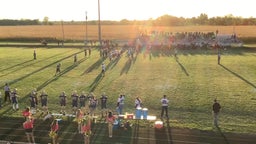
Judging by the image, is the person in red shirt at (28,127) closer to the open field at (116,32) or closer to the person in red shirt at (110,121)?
the person in red shirt at (110,121)

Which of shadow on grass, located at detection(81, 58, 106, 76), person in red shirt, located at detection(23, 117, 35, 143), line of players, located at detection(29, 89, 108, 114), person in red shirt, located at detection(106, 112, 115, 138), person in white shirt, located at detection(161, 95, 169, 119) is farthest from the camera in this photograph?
shadow on grass, located at detection(81, 58, 106, 76)

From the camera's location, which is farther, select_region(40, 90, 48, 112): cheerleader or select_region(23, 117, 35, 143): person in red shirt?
select_region(40, 90, 48, 112): cheerleader

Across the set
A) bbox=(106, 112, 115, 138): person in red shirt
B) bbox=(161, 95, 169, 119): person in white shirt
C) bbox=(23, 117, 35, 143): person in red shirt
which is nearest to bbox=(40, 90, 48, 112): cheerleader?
bbox=(23, 117, 35, 143): person in red shirt

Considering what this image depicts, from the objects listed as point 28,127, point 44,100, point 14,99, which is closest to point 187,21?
point 14,99

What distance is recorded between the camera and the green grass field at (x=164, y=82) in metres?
23.3

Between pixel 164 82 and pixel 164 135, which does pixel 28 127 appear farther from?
pixel 164 82

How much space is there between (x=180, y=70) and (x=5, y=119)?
821 inches

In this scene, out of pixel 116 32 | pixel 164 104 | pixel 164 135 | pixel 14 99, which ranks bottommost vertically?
pixel 164 135

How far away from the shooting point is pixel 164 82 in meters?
32.3

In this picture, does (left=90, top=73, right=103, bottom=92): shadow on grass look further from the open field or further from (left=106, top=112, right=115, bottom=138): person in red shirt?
the open field

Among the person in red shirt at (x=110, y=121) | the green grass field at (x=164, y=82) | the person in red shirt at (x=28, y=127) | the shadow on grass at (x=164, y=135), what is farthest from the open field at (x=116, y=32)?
the person in red shirt at (x=28, y=127)

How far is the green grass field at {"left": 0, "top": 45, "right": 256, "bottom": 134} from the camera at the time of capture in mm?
23297

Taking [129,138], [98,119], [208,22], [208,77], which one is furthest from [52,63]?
[208,22]

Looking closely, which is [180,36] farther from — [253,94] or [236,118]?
[236,118]
